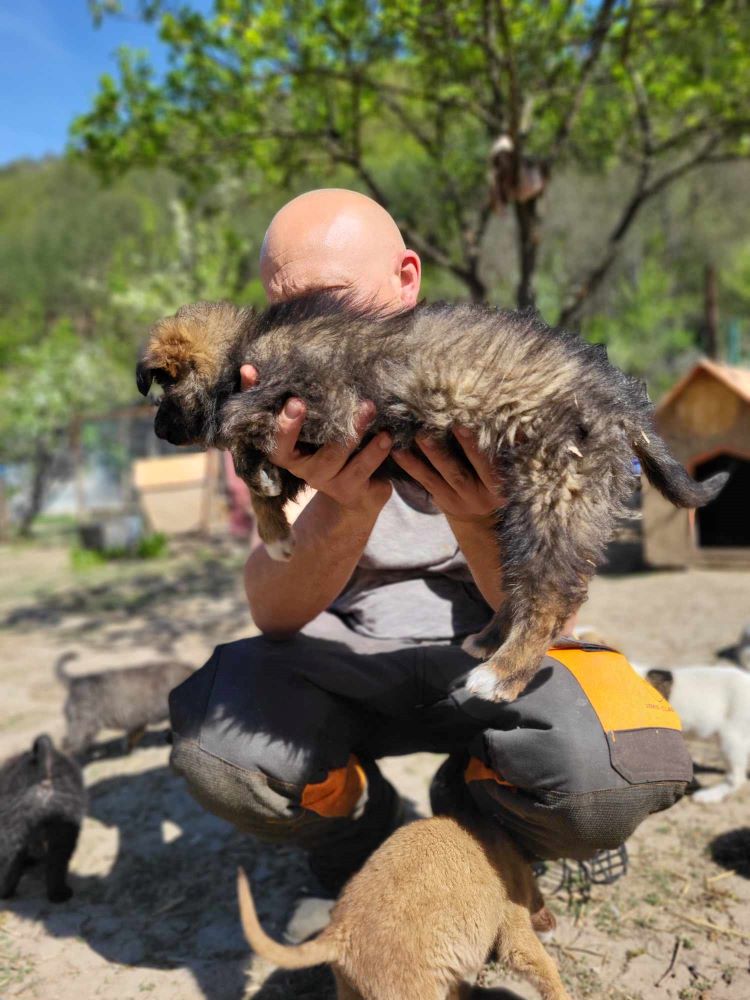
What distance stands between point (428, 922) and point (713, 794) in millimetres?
1943

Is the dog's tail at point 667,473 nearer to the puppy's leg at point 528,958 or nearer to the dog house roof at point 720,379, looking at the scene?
the puppy's leg at point 528,958

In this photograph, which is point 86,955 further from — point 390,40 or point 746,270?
point 746,270

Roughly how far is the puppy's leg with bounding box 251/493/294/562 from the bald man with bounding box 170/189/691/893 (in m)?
0.06

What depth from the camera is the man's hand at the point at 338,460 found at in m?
2.11

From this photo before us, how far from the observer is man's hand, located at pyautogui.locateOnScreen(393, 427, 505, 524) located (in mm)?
2084

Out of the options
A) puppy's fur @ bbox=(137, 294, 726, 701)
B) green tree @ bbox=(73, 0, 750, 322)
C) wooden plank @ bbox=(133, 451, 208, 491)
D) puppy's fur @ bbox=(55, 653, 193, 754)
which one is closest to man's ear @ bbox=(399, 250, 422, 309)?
puppy's fur @ bbox=(137, 294, 726, 701)

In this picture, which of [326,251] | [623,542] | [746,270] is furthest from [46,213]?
[326,251]

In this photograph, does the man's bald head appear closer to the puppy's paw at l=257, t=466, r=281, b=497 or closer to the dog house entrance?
the puppy's paw at l=257, t=466, r=281, b=497

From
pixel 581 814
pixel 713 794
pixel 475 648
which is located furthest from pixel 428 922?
pixel 713 794

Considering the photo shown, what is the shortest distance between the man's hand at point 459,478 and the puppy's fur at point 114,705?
8.46ft

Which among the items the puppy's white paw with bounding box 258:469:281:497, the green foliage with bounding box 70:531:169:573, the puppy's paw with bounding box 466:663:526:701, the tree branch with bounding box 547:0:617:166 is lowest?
the green foliage with bounding box 70:531:169:573

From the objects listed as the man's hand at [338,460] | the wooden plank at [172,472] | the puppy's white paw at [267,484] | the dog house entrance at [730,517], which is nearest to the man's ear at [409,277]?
the man's hand at [338,460]

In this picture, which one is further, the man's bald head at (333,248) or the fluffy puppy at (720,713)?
the fluffy puppy at (720,713)

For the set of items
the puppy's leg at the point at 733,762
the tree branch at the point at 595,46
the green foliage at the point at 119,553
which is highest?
the tree branch at the point at 595,46
